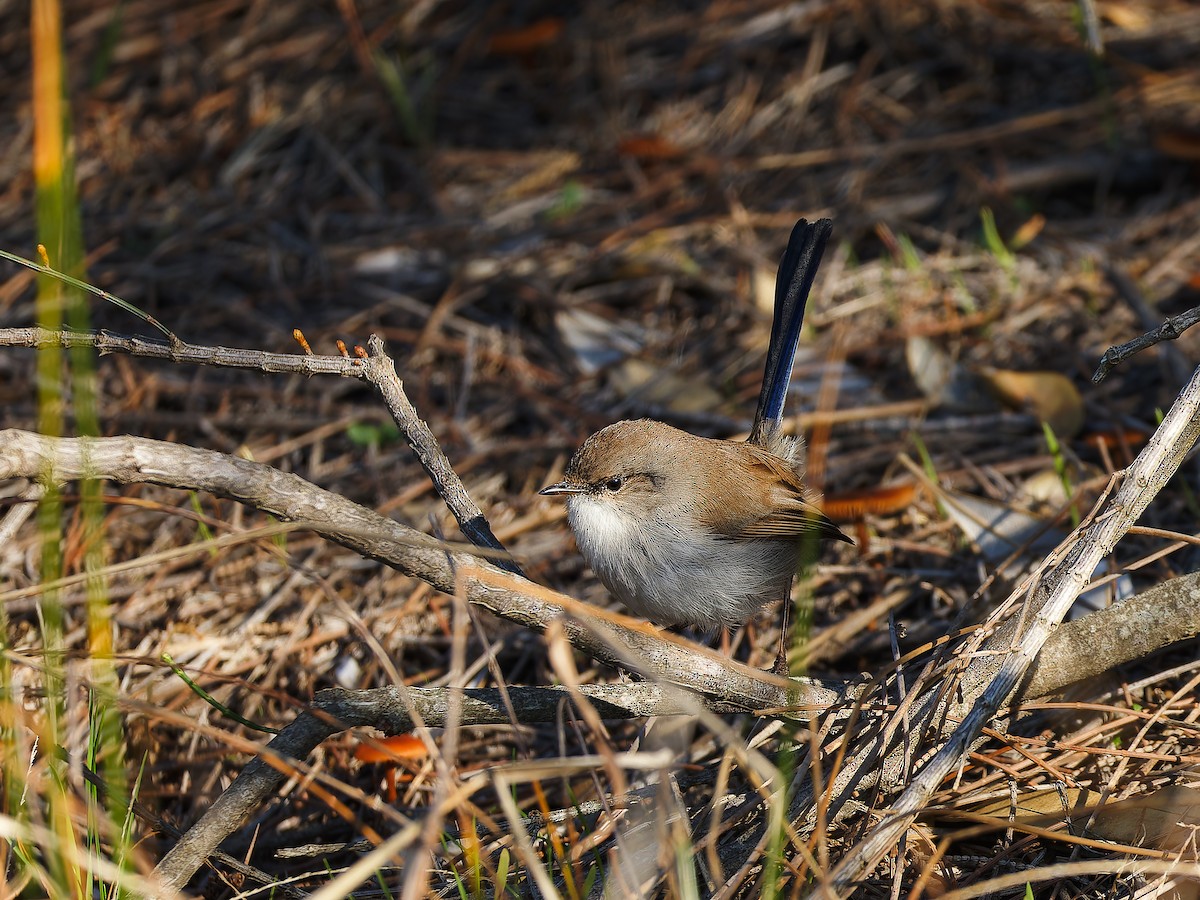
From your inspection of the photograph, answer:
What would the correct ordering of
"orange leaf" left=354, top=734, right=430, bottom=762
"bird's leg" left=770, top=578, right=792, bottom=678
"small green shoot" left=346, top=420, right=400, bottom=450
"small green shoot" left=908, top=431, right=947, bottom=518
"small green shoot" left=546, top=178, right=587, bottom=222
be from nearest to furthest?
"orange leaf" left=354, top=734, right=430, bottom=762, "bird's leg" left=770, top=578, right=792, bottom=678, "small green shoot" left=908, top=431, right=947, bottom=518, "small green shoot" left=346, top=420, right=400, bottom=450, "small green shoot" left=546, top=178, right=587, bottom=222

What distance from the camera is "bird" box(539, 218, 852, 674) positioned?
11.6ft

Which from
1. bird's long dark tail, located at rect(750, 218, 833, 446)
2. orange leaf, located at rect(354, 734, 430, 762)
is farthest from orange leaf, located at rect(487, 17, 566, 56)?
orange leaf, located at rect(354, 734, 430, 762)

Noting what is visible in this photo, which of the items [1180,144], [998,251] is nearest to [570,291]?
Answer: [998,251]

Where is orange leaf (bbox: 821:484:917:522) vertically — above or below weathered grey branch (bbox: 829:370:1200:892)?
below

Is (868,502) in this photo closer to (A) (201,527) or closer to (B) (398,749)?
Answer: (B) (398,749)

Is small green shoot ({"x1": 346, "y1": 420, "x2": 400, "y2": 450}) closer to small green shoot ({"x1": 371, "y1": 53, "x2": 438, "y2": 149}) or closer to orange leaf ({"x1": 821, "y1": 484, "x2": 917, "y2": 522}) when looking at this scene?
orange leaf ({"x1": 821, "y1": 484, "x2": 917, "y2": 522})

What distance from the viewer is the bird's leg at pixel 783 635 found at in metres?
3.63

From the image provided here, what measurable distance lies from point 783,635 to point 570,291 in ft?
8.18

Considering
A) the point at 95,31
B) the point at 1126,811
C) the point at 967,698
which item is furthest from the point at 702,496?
the point at 95,31

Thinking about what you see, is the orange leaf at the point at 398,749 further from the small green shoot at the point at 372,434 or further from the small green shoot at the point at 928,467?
the small green shoot at the point at 928,467

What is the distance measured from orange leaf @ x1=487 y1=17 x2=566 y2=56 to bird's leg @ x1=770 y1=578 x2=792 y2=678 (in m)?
4.23

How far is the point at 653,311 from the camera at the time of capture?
5.57 meters

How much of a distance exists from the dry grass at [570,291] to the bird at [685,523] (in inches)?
13.7

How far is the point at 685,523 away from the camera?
3643 mm
